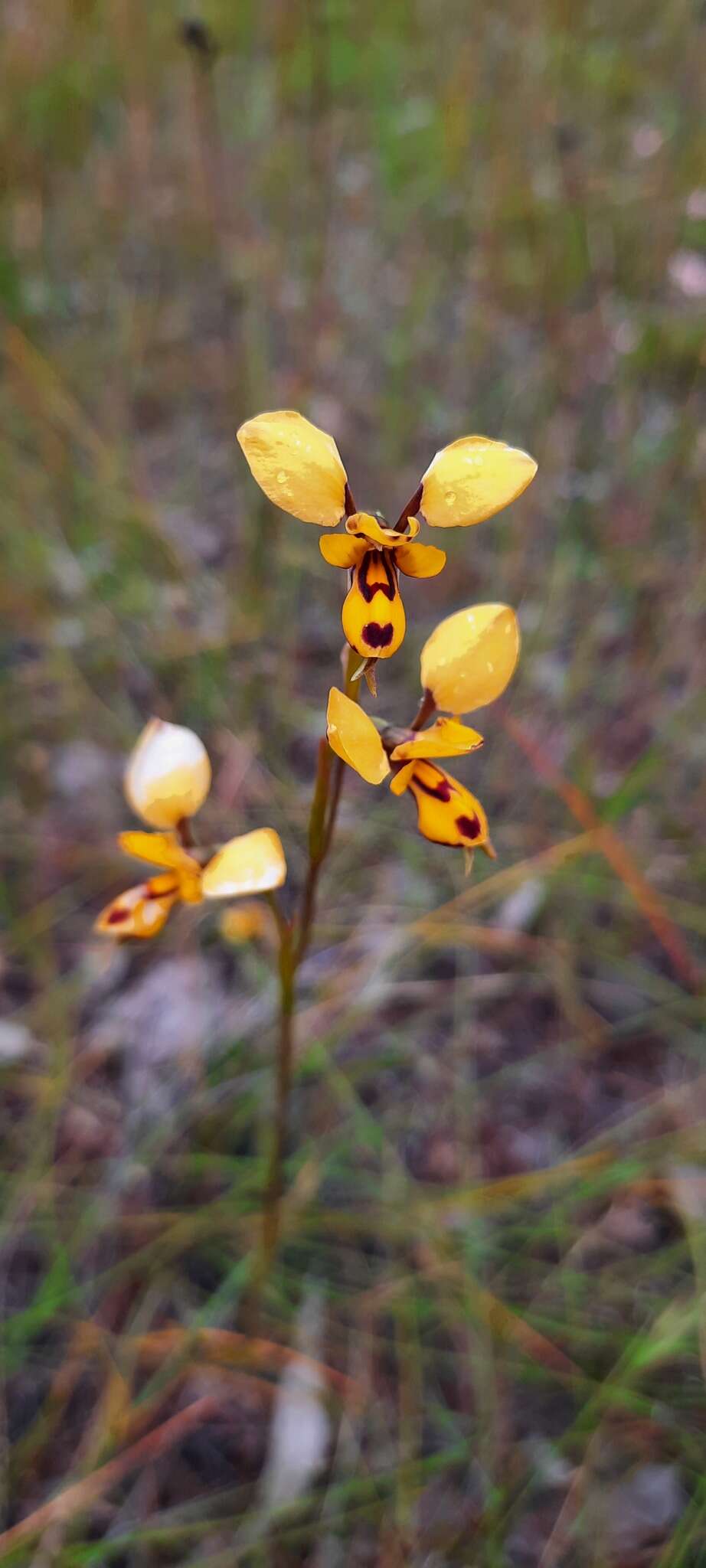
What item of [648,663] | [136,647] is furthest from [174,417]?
[648,663]

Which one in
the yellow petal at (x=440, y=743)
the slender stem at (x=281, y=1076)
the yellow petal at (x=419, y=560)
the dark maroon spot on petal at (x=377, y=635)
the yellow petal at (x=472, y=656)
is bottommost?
the slender stem at (x=281, y=1076)

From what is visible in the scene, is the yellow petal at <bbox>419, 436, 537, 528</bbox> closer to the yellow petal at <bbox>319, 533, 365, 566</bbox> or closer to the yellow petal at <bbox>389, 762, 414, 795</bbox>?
the yellow petal at <bbox>319, 533, 365, 566</bbox>

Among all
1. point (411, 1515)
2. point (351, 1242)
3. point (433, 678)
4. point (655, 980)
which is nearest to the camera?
point (433, 678)

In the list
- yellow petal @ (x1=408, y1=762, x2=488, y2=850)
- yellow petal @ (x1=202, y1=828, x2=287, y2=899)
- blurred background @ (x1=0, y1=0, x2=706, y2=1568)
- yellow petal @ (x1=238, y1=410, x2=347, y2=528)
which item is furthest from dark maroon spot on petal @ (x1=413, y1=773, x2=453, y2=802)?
blurred background @ (x1=0, y1=0, x2=706, y2=1568)

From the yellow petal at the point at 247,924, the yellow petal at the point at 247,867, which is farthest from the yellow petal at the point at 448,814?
the yellow petal at the point at 247,924

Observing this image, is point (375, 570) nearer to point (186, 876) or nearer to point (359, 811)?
point (186, 876)

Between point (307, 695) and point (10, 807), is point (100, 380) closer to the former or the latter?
point (307, 695)

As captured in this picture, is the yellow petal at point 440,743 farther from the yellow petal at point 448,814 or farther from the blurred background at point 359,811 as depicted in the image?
the blurred background at point 359,811
